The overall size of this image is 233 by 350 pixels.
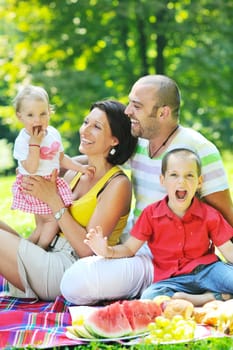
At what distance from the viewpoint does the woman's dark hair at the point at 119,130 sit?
187 inches

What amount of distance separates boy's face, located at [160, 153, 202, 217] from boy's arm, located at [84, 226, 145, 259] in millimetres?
348

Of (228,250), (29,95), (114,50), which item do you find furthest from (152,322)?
(114,50)

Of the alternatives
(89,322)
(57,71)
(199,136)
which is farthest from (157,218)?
(57,71)

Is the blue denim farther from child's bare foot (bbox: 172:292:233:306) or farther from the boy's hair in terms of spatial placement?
the boy's hair

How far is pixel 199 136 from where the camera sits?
4.55 meters

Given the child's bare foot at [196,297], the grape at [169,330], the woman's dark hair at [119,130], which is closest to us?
the grape at [169,330]

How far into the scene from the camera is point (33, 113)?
4.53m

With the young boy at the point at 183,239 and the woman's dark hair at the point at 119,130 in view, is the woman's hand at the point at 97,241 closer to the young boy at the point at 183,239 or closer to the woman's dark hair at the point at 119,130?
the young boy at the point at 183,239

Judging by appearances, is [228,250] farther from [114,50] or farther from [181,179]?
[114,50]

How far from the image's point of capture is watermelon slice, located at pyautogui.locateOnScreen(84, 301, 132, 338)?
3674 millimetres

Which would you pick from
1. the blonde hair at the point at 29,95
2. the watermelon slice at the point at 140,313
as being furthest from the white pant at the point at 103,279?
the blonde hair at the point at 29,95

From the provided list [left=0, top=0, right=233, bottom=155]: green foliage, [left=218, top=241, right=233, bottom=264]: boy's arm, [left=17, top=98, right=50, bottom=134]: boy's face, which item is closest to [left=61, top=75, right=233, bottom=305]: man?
[left=218, top=241, right=233, bottom=264]: boy's arm

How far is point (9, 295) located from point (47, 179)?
2.52ft

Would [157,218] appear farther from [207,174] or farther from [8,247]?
[8,247]
